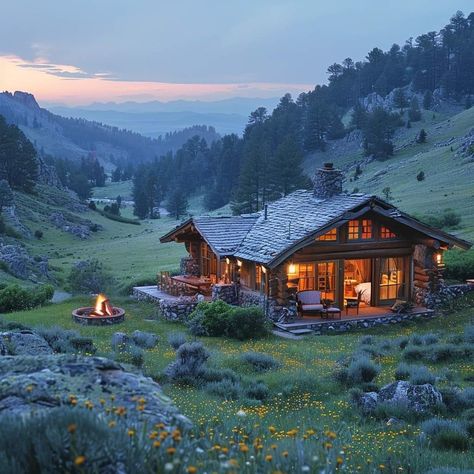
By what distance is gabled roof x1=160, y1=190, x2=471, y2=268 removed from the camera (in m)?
25.6

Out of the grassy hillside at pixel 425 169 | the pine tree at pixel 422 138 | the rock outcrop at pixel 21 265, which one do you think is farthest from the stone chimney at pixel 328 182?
the pine tree at pixel 422 138

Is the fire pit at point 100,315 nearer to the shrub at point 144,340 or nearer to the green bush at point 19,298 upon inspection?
the green bush at point 19,298

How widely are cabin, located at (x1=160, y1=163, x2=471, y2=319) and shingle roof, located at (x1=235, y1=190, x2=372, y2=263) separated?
6 centimetres

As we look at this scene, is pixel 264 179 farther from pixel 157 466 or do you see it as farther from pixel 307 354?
pixel 157 466

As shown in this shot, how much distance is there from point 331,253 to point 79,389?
21.3 m

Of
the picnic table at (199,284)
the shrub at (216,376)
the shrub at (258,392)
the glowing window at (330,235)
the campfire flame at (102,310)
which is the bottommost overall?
the shrub at (258,392)

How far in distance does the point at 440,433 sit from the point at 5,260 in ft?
134

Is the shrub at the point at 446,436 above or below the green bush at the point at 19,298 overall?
below

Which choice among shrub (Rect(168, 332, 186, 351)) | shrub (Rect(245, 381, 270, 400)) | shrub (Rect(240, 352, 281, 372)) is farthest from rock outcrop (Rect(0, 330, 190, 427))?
shrub (Rect(168, 332, 186, 351))

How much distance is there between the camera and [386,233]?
27.5 meters

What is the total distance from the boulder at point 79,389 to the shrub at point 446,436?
5.89 meters

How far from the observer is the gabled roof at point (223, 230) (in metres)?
28.3

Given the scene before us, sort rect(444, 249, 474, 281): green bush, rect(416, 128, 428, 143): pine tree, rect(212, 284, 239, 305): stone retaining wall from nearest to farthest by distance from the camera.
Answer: rect(212, 284, 239, 305): stone retaining wall
rect(444, 249, 474, 281): green bush
rect(416, 128, 428, 143): pine tree

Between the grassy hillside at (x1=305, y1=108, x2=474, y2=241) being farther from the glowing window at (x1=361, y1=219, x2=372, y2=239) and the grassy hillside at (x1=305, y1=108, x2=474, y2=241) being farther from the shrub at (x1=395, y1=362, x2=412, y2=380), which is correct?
the shrub at (x1=395, y1=362, x2=412, y2=380)
